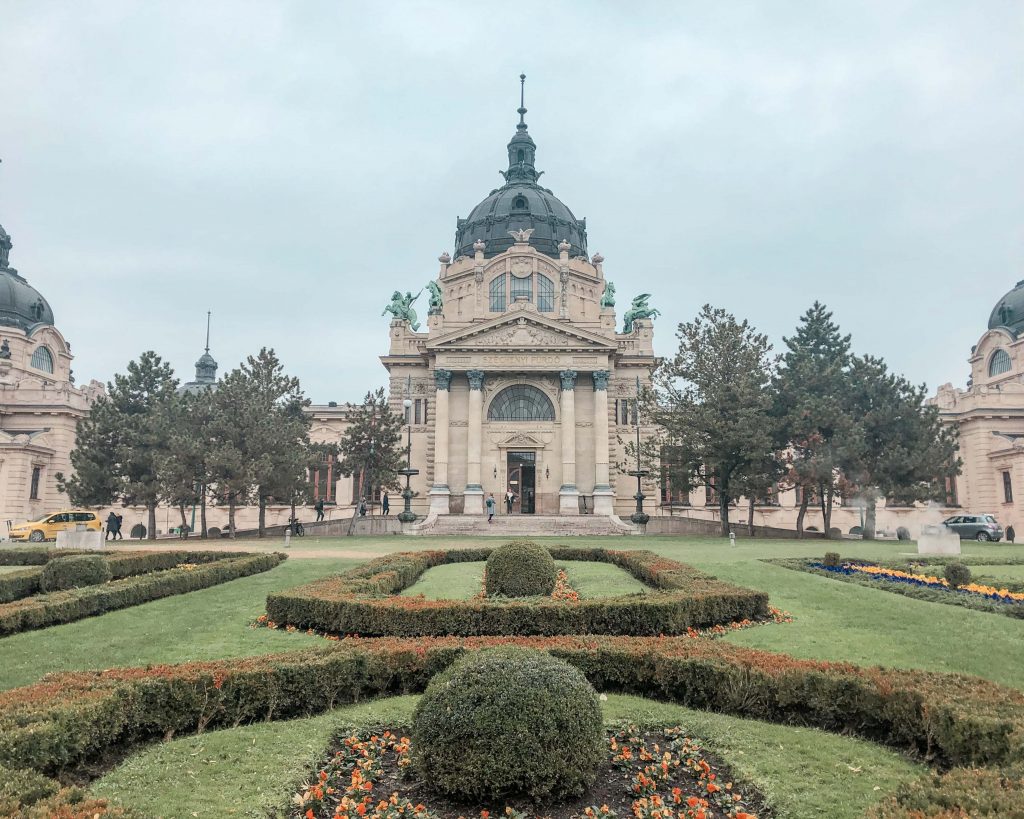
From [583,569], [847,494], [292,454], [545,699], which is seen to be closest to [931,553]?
[583,569]

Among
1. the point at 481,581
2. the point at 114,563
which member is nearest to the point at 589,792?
the point at 481,581

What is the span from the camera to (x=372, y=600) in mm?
13492

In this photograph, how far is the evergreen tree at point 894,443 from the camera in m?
38.4

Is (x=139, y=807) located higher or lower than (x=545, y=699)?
lower

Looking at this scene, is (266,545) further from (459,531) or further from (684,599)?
(684,599)

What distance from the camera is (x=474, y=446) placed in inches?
1999

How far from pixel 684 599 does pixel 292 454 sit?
31.1 m

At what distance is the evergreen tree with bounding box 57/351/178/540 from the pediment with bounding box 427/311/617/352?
17971 millimetres

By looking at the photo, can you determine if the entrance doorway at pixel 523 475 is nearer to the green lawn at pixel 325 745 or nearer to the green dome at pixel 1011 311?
the green dome at pixel 1011 311

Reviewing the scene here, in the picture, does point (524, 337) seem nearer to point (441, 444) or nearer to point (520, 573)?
point (441, 444)

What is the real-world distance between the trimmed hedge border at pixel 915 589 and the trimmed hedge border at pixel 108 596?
1568cm

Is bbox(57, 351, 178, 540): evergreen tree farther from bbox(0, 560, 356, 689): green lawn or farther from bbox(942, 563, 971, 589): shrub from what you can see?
bbox(942, 563, 971, 589): shrub

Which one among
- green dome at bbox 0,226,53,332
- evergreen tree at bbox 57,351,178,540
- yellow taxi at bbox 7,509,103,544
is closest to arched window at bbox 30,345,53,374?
green dome at bbox 0,226,53,332

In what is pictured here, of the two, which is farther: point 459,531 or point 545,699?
point 459,531
